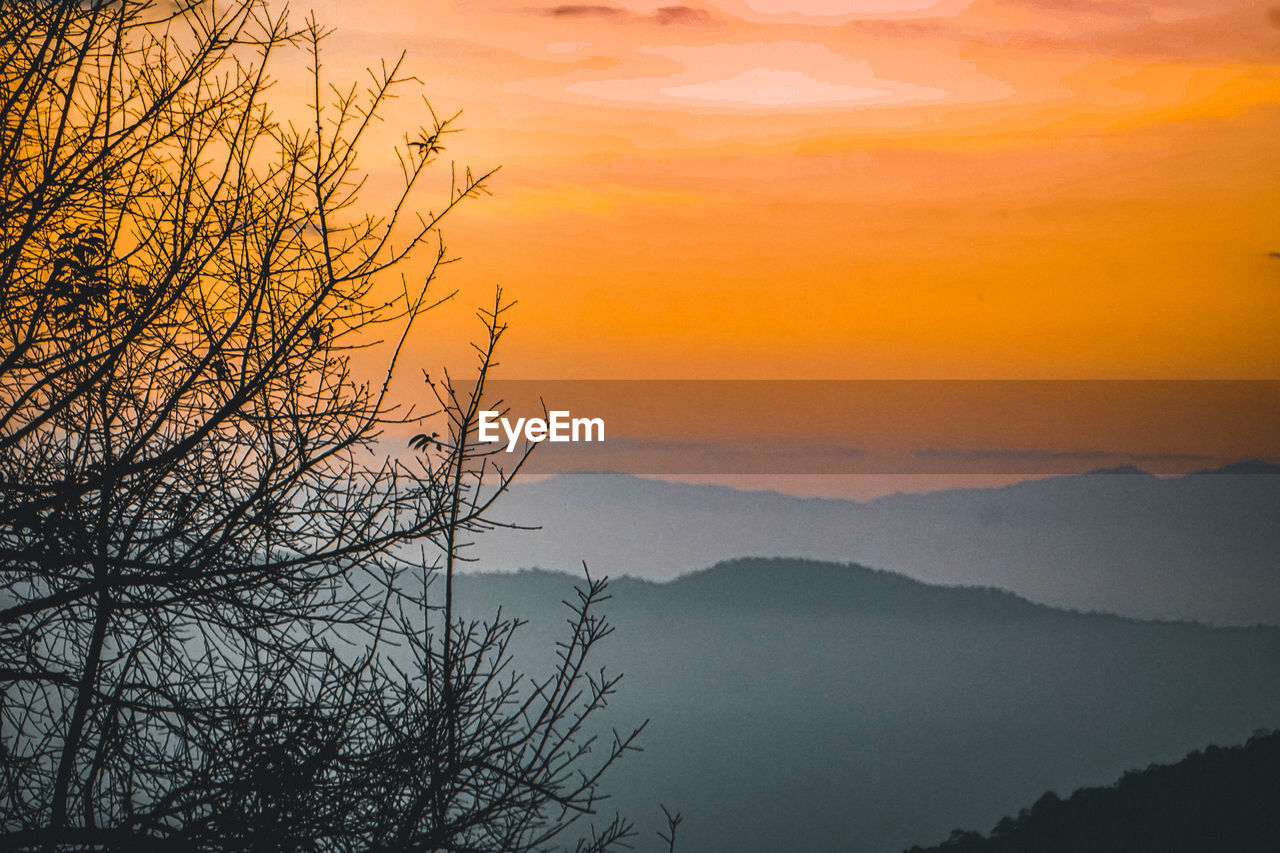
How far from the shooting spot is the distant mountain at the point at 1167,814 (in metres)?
83.2

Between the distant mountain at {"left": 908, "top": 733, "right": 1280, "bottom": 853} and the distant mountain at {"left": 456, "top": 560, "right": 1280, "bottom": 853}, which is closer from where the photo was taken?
the distant mountain at {"left": 908, "top": 733, "right": 1280, "bottom": 853}

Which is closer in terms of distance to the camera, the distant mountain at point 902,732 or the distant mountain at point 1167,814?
the distant mountain at point 1167,814

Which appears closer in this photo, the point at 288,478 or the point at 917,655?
the point at 288,478

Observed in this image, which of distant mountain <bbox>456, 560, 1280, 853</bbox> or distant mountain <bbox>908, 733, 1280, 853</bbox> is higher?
distant mountain <bbox>908, 733, 1280, 853</bbox>

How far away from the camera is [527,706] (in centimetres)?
584

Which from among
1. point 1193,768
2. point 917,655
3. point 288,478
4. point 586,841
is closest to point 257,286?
point 288,478

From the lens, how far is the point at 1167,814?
9300 centimetres

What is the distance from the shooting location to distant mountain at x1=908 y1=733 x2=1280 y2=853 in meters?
83.2

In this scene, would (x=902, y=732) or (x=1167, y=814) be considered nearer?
(x=1167, y=814)

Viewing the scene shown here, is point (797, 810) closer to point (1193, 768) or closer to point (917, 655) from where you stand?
point (917, 655)

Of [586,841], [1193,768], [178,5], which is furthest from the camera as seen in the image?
[1193,768]

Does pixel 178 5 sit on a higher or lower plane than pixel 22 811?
higher

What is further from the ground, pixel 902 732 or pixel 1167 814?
pixel 1167 814

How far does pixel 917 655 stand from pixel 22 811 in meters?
205
